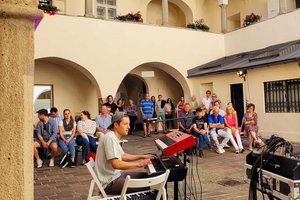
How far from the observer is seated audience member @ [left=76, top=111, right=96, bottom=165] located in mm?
7954

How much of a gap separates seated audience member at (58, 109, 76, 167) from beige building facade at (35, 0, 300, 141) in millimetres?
4080

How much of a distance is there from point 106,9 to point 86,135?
9558 mm

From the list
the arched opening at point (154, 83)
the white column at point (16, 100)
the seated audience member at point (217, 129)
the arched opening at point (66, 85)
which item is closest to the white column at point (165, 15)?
the arched opening at point (154, 83)

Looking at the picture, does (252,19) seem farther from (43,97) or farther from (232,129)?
(43,97)

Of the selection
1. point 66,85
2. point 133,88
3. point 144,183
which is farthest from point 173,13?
point 144,183

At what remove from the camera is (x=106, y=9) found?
631 inches

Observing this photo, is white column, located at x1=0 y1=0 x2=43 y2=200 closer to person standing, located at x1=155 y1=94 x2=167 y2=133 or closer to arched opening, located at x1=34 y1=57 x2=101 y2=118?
arched opening, located at x1=34 y1=57 x2=101 y2=118

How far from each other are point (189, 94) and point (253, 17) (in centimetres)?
455

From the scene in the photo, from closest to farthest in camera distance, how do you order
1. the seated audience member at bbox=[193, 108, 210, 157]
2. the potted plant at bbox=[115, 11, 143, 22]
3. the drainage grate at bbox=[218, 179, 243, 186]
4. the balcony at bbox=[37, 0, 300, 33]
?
the drainage grate at bbox=[218, 179, 243, 186] < the seated audience member at bbox=[193, 108, 210, 157] < the potted plant at bbox=[115, 11, 143, 22] < the balcony at bbox=[37, 0, 300, 33]

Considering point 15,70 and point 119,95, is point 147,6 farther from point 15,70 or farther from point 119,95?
point 15,70

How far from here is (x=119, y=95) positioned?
18531 millimetres

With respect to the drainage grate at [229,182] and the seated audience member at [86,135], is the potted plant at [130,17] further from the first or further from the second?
the drainage grate at [229,182]

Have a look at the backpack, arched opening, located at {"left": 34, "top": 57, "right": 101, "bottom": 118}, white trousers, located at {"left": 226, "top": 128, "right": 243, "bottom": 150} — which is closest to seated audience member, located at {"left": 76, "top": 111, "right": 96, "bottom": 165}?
the backpack

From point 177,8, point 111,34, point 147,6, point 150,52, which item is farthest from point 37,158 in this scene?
point 177,8
